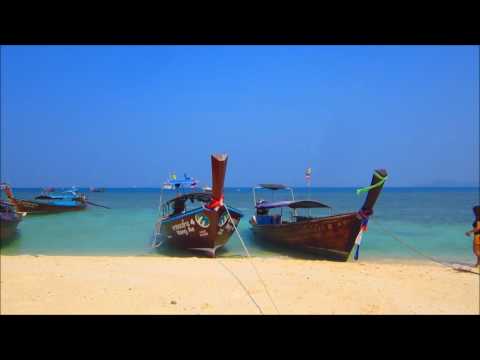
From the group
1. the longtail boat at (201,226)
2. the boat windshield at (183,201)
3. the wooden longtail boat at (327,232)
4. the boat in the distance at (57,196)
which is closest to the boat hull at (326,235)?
the wooden longtail boat at (327,232)

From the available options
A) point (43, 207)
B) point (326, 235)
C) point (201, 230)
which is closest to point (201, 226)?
point (201, 230)

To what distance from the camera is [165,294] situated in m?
3.98

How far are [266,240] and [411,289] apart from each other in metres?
8.09

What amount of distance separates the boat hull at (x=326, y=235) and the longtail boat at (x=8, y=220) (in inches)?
295

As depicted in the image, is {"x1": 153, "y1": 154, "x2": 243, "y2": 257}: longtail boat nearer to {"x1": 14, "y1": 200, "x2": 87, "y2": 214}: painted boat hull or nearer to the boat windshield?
the boat windshield

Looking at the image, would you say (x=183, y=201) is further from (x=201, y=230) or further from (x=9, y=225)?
(x=9, y=225)

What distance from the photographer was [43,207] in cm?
934

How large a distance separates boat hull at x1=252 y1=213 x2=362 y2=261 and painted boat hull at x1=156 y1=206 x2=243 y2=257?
1.99 meters

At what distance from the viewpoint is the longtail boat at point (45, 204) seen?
476cm

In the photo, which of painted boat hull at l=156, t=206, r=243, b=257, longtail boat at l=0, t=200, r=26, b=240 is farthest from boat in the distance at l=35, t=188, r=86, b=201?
longtail boat at l=0, t=200, r=26, b=240

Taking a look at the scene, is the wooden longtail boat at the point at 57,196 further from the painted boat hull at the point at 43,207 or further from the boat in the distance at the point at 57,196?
the painted boat hull at the point at 43,207

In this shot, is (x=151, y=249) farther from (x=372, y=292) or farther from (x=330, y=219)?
(x=372, y=292)

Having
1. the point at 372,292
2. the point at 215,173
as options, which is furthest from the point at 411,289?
the point at 215,173

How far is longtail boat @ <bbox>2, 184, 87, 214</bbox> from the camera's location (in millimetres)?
4756
